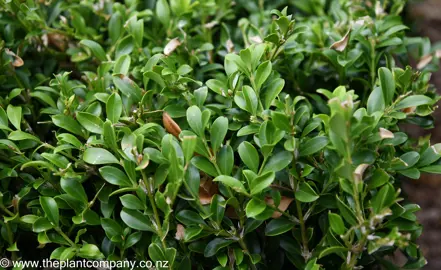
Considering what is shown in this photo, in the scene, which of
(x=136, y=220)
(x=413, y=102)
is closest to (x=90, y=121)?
(x=136, y=220)

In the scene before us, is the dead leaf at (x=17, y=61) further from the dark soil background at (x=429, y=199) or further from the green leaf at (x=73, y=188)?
the dark soil background at (x=429, y=199)

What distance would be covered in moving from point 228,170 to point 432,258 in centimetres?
193

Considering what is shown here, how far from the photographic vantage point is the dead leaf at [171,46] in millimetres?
1541

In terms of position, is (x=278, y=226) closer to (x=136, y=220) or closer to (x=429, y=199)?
(x=136, y=220)

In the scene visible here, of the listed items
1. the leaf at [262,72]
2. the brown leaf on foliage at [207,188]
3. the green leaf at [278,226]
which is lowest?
the green leaf at [278,226]

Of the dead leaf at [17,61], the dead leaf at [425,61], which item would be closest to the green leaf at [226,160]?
the dead leaf at [17,61]

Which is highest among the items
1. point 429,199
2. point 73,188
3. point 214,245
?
point 73,188

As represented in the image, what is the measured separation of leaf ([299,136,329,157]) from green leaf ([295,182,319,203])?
0.25 ft

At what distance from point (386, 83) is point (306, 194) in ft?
1.15

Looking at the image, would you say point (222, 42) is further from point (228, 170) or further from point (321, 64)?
point (228, 170)

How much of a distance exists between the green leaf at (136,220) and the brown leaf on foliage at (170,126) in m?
0.23

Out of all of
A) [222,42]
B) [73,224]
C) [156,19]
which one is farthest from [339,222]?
[156,19]

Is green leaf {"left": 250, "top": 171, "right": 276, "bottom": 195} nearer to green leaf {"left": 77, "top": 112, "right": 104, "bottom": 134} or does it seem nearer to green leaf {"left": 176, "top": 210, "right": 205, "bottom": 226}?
green leaf {"left": 176, "top": 210, "right": 205, "bottom": 226}

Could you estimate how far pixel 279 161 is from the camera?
1.27m
